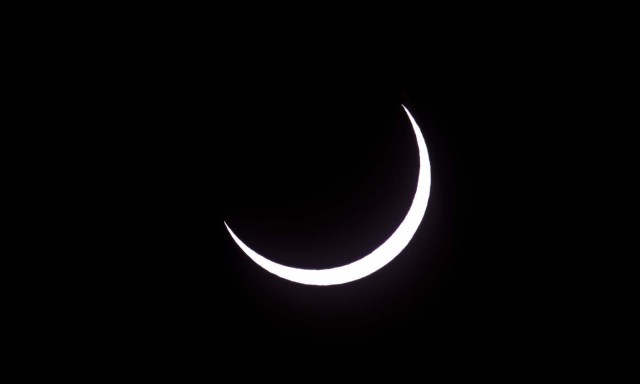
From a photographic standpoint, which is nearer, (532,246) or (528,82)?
(528,82)

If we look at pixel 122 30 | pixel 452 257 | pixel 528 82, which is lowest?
pixel 452 257

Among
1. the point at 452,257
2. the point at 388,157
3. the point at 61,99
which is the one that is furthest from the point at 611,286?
the point at 61,99

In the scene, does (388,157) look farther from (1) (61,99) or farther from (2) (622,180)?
(1) (61,99)

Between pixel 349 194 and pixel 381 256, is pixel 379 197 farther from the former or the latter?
pixel 381 256

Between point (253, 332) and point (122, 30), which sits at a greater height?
point (122, 30)

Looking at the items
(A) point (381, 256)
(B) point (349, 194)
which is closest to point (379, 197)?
(B) point (349, 194)

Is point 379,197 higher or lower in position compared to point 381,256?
higher

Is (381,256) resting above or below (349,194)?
below
